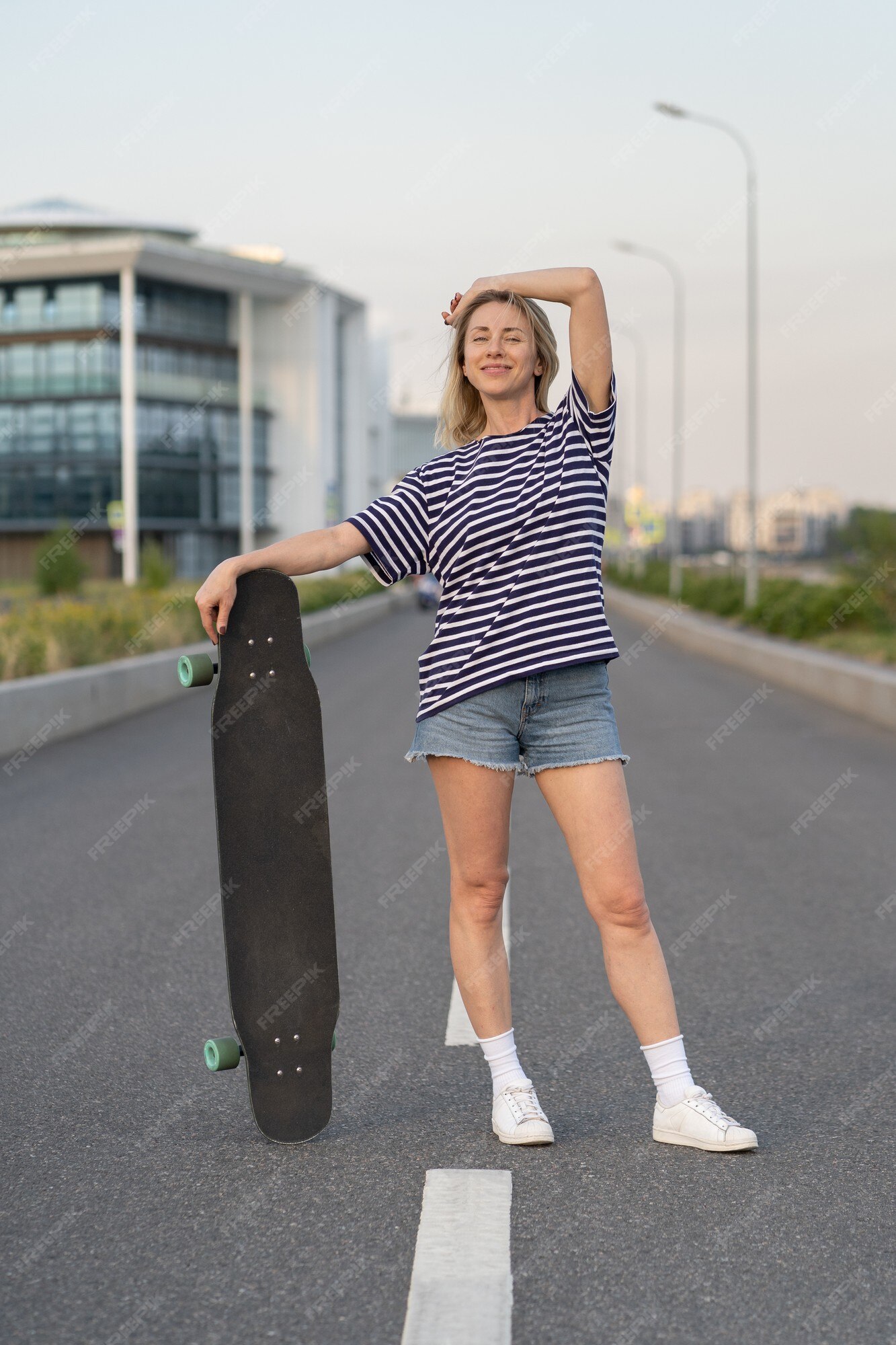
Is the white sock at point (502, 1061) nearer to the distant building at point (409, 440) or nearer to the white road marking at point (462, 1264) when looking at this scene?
the white road marking at point (462, 1264)


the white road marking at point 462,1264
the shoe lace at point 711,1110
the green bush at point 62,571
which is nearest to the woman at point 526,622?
the shoe lace at point 711,1110

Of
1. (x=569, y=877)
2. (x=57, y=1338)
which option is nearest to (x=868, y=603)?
(x=569, y=877)

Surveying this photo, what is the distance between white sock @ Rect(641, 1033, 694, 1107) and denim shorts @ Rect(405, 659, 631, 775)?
69 centimetres

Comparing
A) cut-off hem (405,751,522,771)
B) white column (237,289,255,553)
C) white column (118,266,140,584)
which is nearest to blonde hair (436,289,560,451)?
cut-off hem (405,751,522,771)

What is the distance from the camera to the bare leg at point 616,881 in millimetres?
3307

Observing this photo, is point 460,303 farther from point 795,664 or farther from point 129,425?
point 129,425

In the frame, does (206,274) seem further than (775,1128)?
Yes

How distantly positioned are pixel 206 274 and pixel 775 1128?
6862 centimetres

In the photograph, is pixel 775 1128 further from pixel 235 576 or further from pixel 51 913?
pixel 51 913

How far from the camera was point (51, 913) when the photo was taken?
617 cm

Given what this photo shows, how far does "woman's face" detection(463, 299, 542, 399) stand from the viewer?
133 inches

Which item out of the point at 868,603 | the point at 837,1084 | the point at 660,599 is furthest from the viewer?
the point at 660,599

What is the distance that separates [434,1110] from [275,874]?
29.8 inches

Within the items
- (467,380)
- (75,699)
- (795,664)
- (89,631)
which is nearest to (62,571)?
(89,631)
